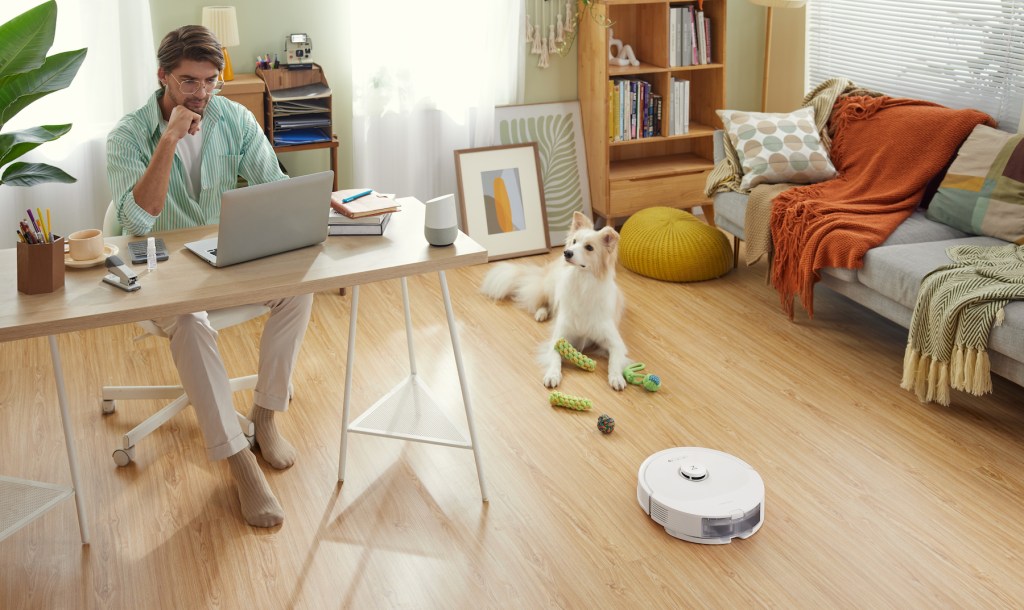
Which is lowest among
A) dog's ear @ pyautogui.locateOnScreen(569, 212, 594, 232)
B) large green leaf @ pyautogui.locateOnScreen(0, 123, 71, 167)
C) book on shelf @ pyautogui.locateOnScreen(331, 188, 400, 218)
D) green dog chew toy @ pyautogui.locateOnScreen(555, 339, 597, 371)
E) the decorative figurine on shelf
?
green dog chew toy @ pyautogui.locateOnScreen(555, 339, 597, 371)

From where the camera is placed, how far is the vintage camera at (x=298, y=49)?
4.09m

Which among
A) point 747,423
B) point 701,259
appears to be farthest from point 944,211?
point 747,423

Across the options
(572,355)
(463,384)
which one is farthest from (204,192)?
(572,355)

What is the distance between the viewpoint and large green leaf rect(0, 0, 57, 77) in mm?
2332

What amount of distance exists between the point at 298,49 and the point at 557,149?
135 centimetres

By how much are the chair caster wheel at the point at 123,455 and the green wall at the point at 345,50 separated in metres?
1.93

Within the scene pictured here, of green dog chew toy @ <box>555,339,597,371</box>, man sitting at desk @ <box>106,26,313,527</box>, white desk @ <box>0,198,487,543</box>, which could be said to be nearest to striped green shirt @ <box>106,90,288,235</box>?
man sitting at desk @ <box>106,26,313,527</box>

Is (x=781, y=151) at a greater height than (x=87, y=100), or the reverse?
(x=87, y=100)

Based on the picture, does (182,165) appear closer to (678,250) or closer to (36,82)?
(36,82)

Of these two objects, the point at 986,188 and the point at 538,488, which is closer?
the point at 538,488

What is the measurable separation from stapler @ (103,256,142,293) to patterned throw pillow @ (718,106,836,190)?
263 cm

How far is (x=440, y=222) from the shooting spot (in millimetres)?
2328

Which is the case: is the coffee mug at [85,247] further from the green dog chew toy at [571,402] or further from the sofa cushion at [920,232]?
the sofa cushion at [920,232]

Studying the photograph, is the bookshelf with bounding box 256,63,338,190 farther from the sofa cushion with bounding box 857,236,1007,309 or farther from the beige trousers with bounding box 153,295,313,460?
the sofa cushion with bounding box 857,236,1007,309
